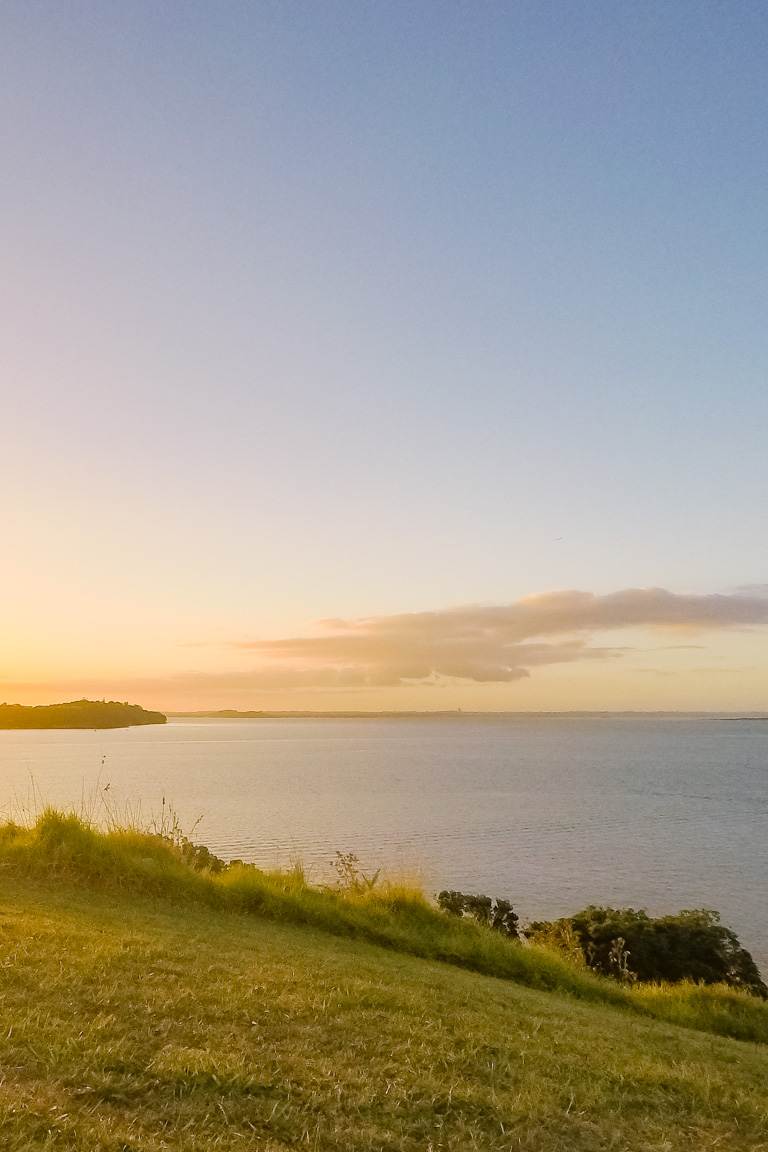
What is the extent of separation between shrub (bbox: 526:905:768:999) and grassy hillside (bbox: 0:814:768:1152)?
7.76 meters

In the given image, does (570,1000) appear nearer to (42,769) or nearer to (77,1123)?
(77,1123)

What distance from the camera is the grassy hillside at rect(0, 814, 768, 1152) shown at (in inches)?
191

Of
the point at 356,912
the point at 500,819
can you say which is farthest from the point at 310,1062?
the point at 500,819

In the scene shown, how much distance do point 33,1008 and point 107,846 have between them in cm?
715

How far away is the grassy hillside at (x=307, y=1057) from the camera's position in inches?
191

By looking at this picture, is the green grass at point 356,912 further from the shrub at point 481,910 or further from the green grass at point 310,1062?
the shrub at point 481,910

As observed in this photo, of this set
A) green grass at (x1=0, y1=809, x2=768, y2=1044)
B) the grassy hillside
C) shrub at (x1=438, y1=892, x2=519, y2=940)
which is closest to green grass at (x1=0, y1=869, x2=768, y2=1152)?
the grassy hillside

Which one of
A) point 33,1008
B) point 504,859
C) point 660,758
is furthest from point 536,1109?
point 660,758

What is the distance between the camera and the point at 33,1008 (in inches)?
246

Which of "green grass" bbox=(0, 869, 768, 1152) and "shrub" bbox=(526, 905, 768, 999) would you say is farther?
"shrub" bbox=(526, 905, 768, 999)

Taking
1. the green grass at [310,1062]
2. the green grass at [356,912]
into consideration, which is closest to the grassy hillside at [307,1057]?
the green grass at [310,1062]

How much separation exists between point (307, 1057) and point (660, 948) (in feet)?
48.1

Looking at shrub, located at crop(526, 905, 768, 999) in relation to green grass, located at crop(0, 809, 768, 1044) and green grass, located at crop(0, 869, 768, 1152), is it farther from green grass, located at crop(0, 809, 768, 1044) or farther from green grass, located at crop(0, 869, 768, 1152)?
green grass, located at crop(0, 869, 768, 1152)

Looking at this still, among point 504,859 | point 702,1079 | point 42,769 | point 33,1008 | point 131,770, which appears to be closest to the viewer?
point 33,1008
